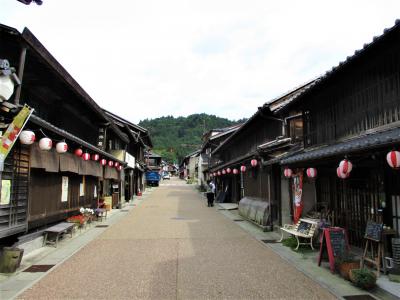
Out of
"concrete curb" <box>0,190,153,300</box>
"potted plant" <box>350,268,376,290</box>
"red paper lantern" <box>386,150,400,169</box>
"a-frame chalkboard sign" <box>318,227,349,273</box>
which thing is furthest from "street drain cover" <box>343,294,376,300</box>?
"concrete curb" <box>0,190,153,300</box>

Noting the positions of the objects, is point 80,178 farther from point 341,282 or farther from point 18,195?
point 341,282

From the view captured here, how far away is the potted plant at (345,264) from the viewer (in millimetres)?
8055

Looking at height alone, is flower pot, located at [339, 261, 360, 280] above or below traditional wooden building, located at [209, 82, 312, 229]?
below

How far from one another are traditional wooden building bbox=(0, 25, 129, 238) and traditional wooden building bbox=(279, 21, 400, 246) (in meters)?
7.91

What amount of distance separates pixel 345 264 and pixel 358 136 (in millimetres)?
3852

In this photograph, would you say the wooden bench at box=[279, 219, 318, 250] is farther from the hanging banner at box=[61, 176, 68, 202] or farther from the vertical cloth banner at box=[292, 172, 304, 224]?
the hanging banner at box=[61, 176, 68, 202]

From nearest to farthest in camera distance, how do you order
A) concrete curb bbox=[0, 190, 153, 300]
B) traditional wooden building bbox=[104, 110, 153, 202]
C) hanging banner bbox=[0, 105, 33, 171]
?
hanging banner bbox=[0, 105, 33, 171] < concrete curb bbox=[0, 190, 153, 300] < traditional wooden building bbox=[104, 110, 153, 202]

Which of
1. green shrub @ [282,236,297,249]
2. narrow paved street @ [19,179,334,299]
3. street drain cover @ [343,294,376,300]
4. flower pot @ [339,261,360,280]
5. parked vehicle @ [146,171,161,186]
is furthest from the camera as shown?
parked vehicle @ [146,171,161,186]

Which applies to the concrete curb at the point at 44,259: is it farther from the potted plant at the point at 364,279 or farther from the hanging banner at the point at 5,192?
A: the potted plant at the point at 364,279

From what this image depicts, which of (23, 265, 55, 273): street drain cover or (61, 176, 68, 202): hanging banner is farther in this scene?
(61, 176, 68, 202): hanging banner

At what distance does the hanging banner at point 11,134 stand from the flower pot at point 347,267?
7563 mm

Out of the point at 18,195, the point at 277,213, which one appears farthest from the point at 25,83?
the point at 277,213

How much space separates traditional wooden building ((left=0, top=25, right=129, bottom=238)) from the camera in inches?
344

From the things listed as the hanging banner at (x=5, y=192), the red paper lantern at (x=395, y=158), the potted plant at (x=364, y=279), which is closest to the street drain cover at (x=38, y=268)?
the hanging banner at (x=5, y=192)
